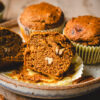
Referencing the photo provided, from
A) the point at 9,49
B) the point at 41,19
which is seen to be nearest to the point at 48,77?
the point at 9,49

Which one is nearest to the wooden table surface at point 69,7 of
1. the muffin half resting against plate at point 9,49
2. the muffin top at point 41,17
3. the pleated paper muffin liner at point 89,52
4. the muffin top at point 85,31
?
the muffin top at point 41,17

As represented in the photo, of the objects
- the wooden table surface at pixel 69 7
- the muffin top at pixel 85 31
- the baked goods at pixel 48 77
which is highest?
the muffin top at pixel 85 31

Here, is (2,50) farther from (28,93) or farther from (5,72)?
(28,93)

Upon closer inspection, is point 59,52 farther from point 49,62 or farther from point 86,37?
point 86,37

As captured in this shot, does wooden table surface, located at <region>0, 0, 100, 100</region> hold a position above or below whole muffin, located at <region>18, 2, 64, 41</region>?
below

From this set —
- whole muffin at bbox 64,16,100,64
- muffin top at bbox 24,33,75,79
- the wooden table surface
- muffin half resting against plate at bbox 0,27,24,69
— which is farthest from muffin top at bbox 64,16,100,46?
the wooden table surface

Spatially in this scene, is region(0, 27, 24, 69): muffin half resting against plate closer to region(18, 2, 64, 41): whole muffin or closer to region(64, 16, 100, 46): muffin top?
region(18, 2, 64, 41): whole muffin

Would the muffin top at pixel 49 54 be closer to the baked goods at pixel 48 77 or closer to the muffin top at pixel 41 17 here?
the baked goods at pixel 48 77
